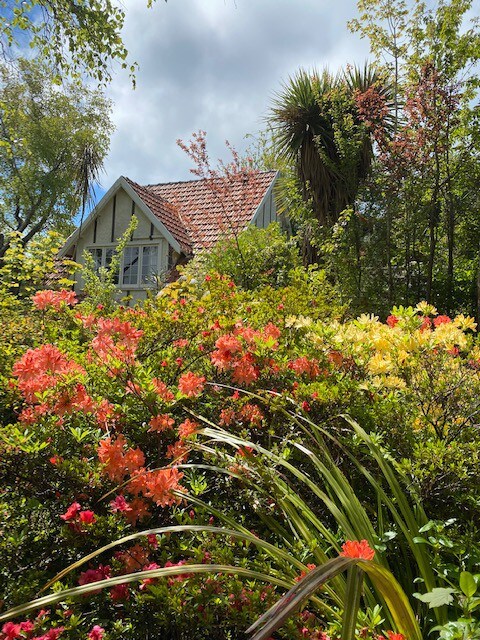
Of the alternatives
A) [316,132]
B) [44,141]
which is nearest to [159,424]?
[316,132]

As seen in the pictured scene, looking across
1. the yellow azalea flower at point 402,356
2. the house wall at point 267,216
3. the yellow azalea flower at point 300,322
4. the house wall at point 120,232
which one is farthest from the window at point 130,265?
the yellow azalea flower at point 402,356

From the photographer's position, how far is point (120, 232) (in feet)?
45.4

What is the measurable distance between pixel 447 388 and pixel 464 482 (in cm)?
41

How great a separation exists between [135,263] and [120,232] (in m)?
1.01

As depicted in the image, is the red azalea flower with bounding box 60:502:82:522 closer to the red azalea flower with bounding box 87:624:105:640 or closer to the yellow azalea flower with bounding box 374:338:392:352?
the red azalea flower with bounding box 87:624:105:640

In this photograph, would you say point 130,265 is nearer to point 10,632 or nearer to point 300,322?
point 300,322

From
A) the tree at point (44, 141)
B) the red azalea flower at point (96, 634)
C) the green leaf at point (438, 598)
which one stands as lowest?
the red azalea flower at point (96, 634)

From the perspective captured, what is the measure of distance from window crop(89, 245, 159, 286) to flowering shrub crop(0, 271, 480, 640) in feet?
36.1

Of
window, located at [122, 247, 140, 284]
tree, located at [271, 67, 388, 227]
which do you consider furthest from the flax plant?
A: window, located at [122, 247, 140, 284]

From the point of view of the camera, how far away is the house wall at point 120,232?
13.3 m

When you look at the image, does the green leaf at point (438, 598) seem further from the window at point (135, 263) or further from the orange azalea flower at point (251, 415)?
the window at point (135, 263)

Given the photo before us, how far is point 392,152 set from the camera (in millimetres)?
7578

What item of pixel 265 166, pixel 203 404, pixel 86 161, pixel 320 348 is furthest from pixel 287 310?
pixel 265 166

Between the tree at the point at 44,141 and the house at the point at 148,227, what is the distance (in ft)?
20.8
